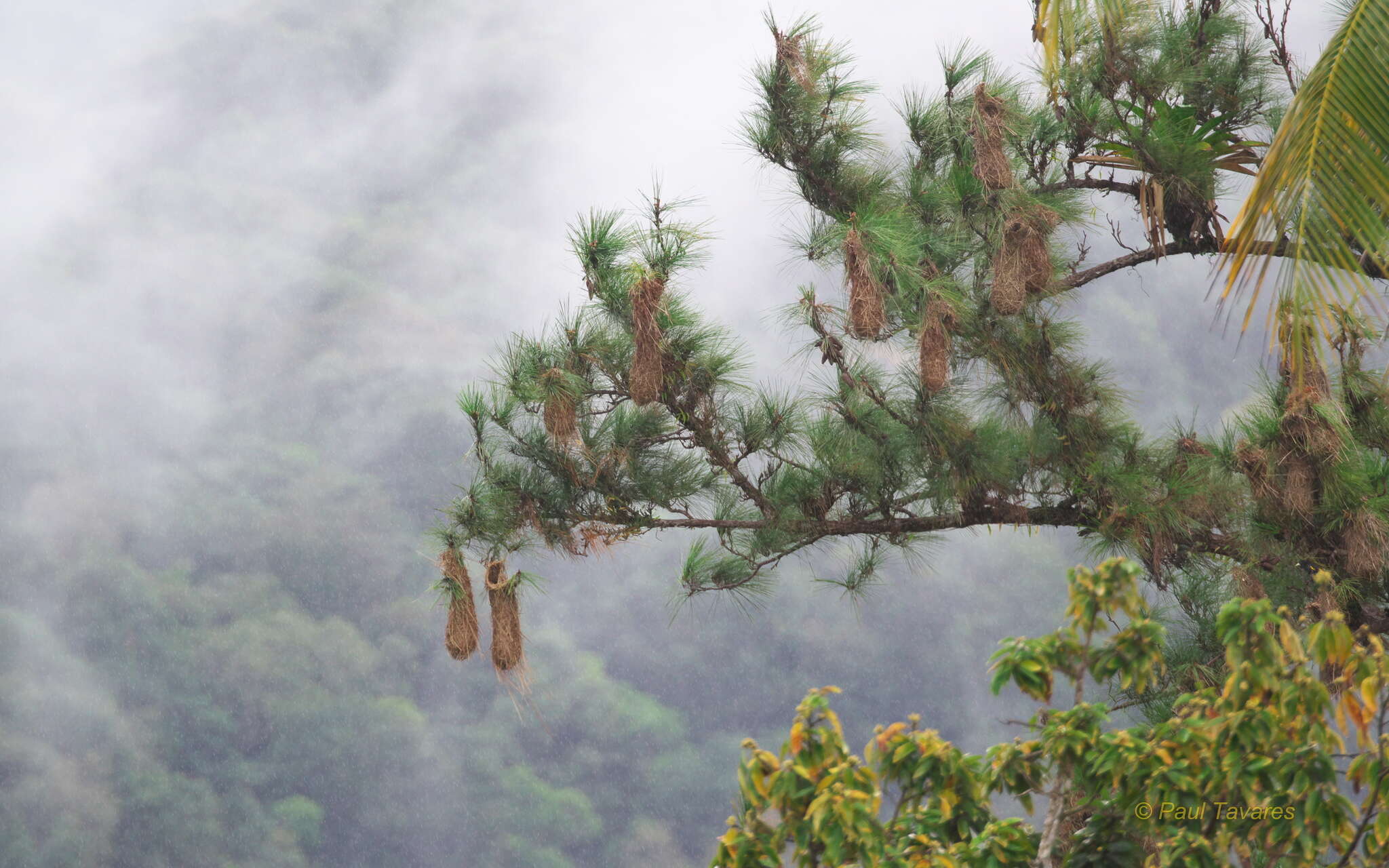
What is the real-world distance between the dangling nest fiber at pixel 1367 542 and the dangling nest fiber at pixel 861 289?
1188 millimetres

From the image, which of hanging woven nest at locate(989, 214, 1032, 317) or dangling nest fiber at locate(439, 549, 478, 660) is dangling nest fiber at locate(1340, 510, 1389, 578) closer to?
hanging woven nest at locate(989, 214, 1032, 317)

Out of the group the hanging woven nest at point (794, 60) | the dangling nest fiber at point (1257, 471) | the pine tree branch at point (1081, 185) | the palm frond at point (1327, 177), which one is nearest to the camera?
the palm frond at point (1327, 177)

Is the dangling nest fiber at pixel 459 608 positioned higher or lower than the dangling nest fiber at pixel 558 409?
lower

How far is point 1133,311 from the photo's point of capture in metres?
8.56

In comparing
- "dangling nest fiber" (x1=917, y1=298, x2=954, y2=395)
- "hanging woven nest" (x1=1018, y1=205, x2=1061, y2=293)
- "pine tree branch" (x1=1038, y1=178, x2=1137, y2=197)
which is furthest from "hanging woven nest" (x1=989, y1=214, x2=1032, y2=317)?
"pine tree branch" (x1=1038, y1=178, x2=1137, y2=197)

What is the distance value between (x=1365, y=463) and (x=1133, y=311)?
5.71m

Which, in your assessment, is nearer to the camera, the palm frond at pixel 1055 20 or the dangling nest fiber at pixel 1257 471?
the palm frond at pixel 1055 20

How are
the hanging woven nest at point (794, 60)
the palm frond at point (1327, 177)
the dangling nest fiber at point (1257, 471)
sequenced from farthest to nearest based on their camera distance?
the hanging woven nest at point (794, 60), the dangling nest fiber at point (1257, 471), the palm frond at point (1327, 177)

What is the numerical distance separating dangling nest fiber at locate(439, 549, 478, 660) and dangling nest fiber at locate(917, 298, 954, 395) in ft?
3.77

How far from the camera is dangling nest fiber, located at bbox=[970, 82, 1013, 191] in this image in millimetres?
2783

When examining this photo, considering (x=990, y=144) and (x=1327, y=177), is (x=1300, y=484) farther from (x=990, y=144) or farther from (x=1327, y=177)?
(x=1327, y=177)

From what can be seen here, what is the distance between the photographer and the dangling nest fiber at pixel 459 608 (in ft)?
9.26

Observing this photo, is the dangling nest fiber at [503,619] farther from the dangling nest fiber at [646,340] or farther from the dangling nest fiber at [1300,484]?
the dangling nest fiber at [1300,484]

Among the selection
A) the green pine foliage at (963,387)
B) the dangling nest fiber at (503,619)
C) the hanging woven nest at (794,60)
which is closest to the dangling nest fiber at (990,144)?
the green pine foliage at (963,387)
